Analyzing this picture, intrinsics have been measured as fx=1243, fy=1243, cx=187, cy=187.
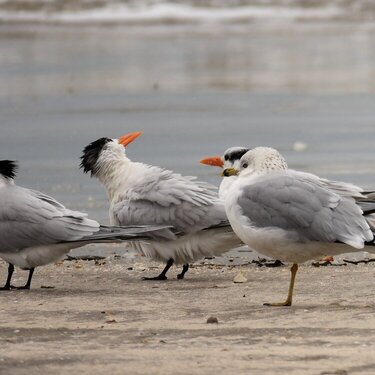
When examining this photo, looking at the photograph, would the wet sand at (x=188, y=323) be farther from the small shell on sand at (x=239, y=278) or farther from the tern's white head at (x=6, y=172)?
the tern's white head at (x=6, y=172)

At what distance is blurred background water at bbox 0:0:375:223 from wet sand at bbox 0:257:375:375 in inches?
102

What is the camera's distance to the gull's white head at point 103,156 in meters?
9.52

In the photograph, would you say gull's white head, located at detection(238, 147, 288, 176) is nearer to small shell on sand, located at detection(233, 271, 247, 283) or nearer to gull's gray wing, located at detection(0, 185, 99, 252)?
small shell on sand, located at detection(233, 271, 247, 283)

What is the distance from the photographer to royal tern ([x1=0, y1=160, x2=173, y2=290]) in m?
8.20

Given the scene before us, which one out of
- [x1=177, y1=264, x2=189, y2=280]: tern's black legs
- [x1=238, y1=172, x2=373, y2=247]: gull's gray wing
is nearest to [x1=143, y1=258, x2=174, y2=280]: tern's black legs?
[x1=177, y1=264, x2=189, y2=280]: tern's black legs

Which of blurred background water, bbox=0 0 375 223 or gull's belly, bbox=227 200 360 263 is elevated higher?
gull's belly, bbox=227 200 360 263

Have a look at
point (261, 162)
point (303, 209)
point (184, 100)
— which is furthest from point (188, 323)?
point (184, 100)

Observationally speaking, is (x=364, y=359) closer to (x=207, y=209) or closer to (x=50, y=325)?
(x=50, y=325)

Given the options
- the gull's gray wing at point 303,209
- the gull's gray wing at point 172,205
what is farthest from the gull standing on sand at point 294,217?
the gull's gray wing at point 172,205

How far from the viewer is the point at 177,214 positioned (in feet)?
28.8

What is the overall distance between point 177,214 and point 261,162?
4.25ft

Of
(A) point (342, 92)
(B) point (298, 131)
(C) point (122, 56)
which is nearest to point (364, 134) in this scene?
(B) point (298, 131)

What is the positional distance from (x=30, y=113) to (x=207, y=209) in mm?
10842

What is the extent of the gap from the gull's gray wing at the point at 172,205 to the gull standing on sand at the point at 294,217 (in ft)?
3.89
